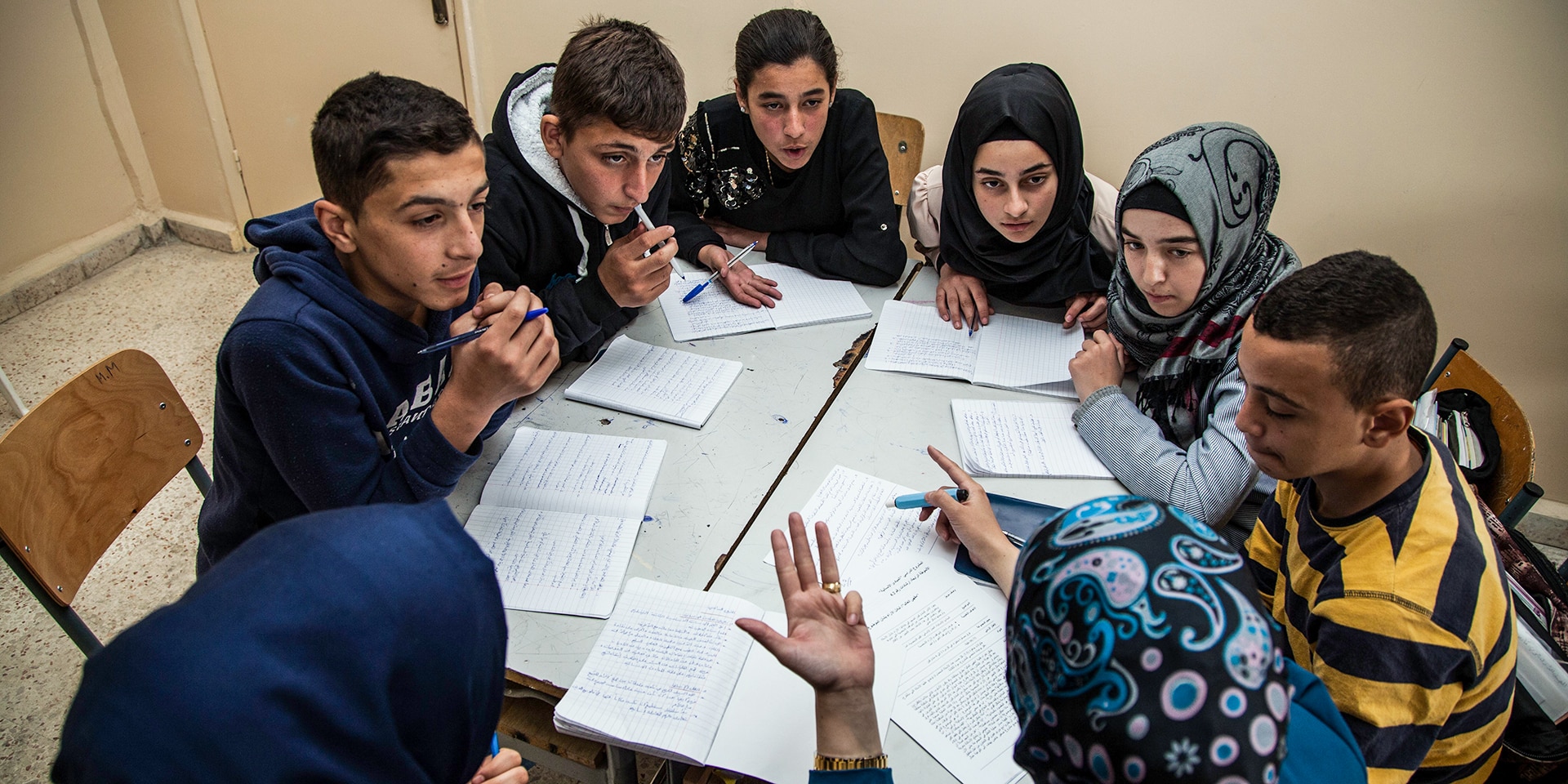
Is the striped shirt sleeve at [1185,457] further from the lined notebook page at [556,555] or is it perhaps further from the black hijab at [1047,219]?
the lined notebook page at [556,555]

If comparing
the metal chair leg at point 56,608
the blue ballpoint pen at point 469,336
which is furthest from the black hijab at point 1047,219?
the metal chair leg at point 56,608

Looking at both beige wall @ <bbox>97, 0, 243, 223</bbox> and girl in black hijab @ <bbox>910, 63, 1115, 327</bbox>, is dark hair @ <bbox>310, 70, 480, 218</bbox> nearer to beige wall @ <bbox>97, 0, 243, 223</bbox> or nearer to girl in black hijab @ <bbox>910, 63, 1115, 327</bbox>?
girl in black hijab @ <bbox>910, 63, 1115, 327</bbox>

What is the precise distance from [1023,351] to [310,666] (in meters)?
1.46

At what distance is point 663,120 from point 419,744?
1.16 meters

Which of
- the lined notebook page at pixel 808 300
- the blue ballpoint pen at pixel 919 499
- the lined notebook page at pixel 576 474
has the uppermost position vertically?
the blue ballpoint pen at pixel 919 499

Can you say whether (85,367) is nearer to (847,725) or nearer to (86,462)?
(86,462)

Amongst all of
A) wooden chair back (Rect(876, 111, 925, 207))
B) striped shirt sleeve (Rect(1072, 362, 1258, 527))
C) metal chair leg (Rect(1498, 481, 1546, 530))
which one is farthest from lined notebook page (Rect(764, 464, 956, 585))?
wooden chair back (Rect(876, 111, 925, 207))

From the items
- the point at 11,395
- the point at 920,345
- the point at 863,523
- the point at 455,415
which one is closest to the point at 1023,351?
the point at 920,345

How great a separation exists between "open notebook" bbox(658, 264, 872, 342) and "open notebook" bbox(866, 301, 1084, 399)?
0.11 metres

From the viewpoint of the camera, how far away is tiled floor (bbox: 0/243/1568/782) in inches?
68.1

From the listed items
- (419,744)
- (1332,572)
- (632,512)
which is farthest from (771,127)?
(419,744)

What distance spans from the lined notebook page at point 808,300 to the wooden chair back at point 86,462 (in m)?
1.04

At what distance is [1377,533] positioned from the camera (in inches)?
37.0

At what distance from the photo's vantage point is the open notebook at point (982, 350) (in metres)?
1.64
